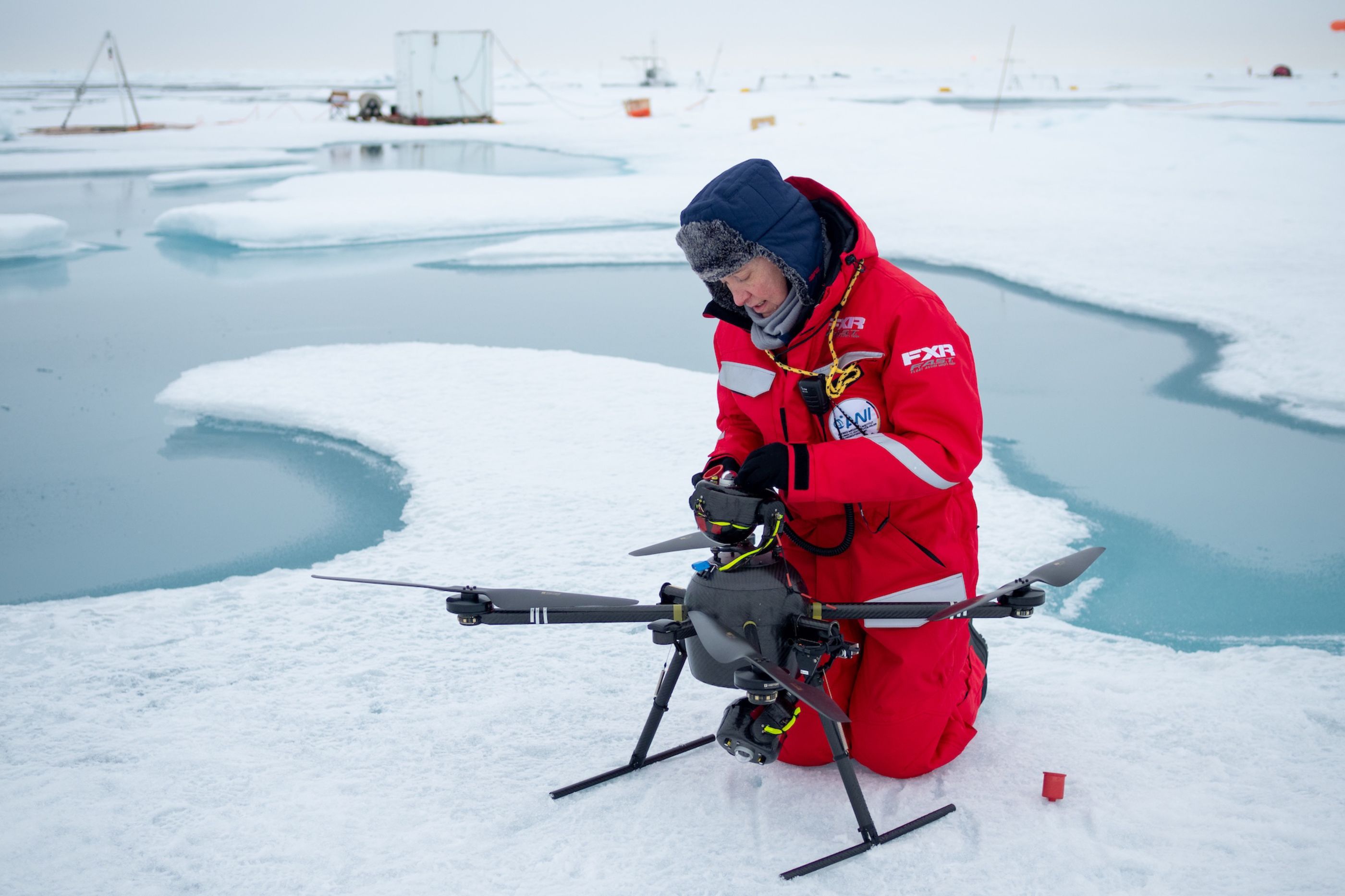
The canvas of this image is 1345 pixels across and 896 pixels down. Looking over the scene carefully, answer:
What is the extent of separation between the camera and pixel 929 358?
1639mm

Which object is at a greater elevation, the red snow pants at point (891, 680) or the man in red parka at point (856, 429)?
the man in red parka at point (856, 429)

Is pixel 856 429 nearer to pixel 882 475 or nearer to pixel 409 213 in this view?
pixel 882 475

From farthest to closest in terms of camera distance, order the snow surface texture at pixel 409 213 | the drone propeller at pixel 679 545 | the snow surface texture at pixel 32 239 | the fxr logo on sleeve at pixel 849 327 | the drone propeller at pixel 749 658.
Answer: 1. the snow surface texture at pixel 409 213
2. the snow surface texture at pixel 32 239
3. the drone propeller at pixel 679 545
4. the fxr logo on sleeve at pixel 849 327
5. the drone propeller at pixel 749 658

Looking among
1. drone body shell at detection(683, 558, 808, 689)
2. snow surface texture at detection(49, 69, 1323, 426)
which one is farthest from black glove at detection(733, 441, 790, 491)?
snow surface texture at detection(49, 69, 1323, 426)

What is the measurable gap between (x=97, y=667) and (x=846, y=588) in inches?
66.9

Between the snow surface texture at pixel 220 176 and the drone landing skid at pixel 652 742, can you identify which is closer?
the drone landing skid at pixel 652 742

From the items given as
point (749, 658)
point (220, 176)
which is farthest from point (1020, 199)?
point (220, 176)

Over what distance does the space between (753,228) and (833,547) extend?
0.61 metres

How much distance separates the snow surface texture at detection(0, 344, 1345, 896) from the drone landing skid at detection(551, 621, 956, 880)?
2 centimetres

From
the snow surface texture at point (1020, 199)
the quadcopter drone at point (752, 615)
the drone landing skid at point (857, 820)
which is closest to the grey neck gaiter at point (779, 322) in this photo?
the quadcopter drone at point (752, 615)

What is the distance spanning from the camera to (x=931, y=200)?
945 cm

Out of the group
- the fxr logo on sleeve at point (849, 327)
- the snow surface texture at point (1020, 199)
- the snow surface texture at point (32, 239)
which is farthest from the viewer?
the snow surface texture at point (32, 239)

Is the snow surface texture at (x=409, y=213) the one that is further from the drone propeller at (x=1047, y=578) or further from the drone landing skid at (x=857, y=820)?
the drone landing skid at (x=857, y=820)

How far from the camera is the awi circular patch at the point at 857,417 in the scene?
68.1 inches
